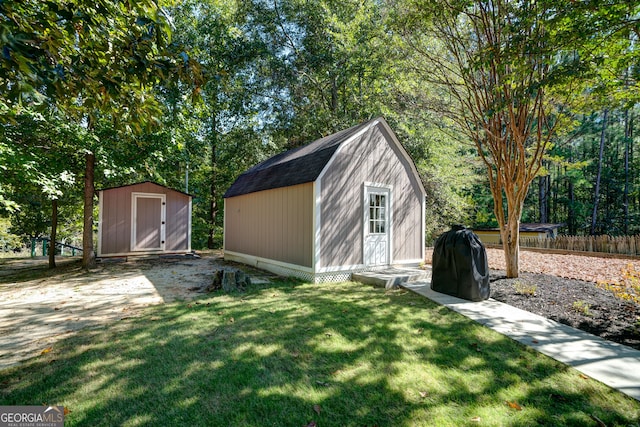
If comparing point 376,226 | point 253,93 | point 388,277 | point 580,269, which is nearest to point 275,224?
point 376,226

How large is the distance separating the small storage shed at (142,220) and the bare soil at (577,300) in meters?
11.2

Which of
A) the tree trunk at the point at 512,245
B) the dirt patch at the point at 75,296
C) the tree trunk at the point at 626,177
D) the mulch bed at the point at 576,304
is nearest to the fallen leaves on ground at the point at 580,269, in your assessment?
the mulch bed at the point at 576,304

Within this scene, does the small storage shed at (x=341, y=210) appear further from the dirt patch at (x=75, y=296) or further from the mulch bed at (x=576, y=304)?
the mulch bed at (x=576, y=304)

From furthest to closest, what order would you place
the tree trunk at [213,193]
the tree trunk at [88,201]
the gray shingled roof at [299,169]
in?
the tree trunk at [213,193] → the tree trunk at [88,201] → the gray shingled roof at [299,169]

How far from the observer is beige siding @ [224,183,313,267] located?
751 cm

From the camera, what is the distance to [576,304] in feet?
16.1

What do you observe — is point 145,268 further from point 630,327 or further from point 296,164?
point 630,327

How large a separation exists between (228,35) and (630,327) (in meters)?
15.7

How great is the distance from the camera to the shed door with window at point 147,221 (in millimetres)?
11352

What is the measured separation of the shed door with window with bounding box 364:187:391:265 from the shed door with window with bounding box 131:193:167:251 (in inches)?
331

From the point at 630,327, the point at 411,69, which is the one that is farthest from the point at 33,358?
the point at 411,69

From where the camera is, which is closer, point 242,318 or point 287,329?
point 287,329

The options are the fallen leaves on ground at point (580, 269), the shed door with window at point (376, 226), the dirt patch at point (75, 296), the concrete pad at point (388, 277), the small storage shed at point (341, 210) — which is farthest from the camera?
the shed door with window at point (376, 226)

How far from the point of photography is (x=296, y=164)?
28.2 feet
